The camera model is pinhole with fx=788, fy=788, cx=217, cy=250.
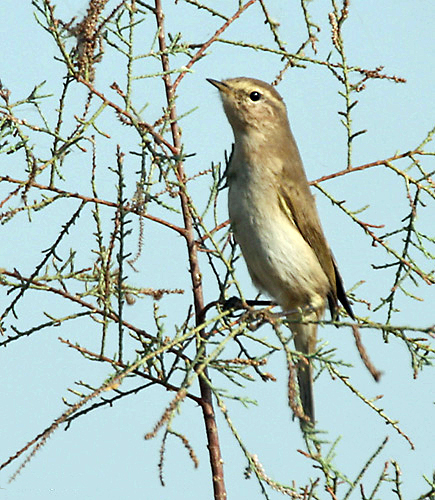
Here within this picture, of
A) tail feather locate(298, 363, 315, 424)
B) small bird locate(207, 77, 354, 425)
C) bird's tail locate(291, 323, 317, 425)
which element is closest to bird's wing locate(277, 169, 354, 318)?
small bird locate(207, 77, 354, 425)

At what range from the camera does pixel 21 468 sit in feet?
8.72

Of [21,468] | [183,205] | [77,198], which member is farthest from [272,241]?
[21,468]

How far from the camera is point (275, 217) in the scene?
422 cm

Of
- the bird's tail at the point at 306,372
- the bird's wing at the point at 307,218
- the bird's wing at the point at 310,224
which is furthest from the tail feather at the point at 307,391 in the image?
the bird's wing at the point at 307,218

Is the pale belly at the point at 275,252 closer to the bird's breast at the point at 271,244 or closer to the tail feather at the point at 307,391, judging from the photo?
the bird's breast at the point at 271,244

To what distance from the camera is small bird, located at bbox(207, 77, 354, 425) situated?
4.18m

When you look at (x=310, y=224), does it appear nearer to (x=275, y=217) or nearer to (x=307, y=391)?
(x=275, y=217)

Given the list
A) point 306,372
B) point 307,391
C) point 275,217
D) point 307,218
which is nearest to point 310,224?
point 307,218

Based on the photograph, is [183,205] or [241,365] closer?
[241,365]

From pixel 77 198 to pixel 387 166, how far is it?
1.49m

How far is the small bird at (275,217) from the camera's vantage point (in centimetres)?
418

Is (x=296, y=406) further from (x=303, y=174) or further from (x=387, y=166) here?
(x=303, y=174)

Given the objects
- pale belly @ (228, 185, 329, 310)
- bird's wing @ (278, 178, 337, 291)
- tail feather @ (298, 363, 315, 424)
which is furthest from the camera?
tail feather @ (298, 363, 315, 424)

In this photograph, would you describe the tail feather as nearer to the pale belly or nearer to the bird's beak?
the pale belly
